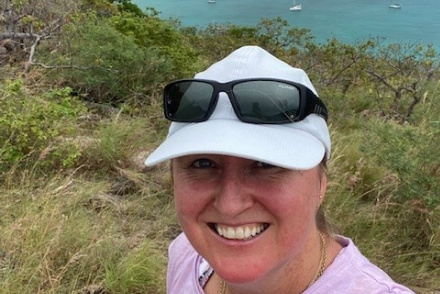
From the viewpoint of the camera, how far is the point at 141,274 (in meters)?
2.36

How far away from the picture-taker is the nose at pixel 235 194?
933 mm

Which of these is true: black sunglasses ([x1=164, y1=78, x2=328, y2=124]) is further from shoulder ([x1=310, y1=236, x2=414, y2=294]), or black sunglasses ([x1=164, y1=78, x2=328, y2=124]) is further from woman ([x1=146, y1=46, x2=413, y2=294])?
shoulder ([x1=310, y1=236, x2=414, y2=294])

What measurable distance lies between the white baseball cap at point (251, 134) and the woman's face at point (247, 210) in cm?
4

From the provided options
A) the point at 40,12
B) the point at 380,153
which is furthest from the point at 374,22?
the point at 380,153

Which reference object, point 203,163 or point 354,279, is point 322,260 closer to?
point 354,279

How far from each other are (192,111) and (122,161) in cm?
274

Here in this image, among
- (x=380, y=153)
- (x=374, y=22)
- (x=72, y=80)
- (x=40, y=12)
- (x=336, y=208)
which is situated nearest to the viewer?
(x=336, y=208)

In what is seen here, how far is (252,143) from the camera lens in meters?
0.92

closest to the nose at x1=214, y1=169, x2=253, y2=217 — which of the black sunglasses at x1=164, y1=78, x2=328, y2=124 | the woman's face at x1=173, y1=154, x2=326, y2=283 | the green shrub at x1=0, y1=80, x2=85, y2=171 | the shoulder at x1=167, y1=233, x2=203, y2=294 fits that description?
the woman's face at x1=173, y1=154, x2=326, y2=283

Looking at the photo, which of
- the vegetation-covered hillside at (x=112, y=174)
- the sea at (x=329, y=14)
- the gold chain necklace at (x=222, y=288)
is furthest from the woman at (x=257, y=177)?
the sea at (x=329, y=14)

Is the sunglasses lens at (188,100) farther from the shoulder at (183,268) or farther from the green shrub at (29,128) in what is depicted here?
the green shrub at (29,128)

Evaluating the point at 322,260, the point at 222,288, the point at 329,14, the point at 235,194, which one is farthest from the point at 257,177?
the point at 329,14

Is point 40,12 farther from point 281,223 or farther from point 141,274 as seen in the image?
point 281,223

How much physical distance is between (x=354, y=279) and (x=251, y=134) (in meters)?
0.35
